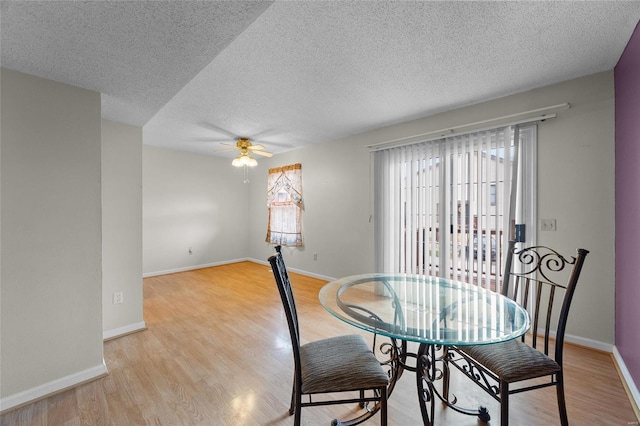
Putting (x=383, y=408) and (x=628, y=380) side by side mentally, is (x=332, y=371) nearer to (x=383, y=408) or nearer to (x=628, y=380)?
(x=383, y=408)

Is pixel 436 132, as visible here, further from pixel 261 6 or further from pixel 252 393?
pixel 252 393

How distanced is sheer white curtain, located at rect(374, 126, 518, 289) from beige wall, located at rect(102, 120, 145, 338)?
303cm

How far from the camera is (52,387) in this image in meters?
1.85

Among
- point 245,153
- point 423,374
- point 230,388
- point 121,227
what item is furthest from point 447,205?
point 121,227

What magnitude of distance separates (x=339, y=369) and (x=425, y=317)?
1.87ft

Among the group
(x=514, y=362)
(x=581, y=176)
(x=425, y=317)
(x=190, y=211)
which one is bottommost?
(x=514, y=362)

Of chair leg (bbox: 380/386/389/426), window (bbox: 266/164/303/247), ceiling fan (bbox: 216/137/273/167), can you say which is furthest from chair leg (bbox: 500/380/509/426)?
window (bbox: 266/164/303/247)

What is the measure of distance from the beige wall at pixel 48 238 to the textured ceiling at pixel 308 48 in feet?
0.81

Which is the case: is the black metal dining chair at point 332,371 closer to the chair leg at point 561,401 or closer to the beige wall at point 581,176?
the chair leg at point 561,401

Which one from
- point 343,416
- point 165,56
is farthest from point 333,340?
point 165,56

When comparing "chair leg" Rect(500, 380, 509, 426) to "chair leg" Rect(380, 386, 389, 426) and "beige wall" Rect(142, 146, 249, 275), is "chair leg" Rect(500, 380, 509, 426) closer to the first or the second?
"chair leg" Rect(380, 386, 389, 426)

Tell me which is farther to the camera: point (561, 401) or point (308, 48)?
point (308, 48)

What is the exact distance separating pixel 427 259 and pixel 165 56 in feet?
10.9

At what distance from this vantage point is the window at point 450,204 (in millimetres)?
2836
